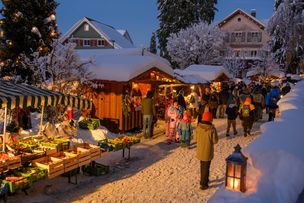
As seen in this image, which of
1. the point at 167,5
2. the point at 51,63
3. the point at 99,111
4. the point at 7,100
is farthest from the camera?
the point at 167,5

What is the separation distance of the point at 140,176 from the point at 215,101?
10954 mm

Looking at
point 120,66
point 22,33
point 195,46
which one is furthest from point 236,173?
point 195,46

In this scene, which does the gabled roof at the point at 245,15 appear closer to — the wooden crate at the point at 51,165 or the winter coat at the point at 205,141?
the winter coat at the point at 205,141

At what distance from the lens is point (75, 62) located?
15227 millimetres

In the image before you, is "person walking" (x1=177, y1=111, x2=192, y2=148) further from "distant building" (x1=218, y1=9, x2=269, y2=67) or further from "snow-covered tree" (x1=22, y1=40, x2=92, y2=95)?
"distant building" (x1=218, y1=9, x2=269, y2=67)

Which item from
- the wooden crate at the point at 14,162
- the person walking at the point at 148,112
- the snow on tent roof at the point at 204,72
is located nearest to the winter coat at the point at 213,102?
the snow on tent roof at the point at 204,72

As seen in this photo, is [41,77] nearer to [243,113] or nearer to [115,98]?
[115,98]

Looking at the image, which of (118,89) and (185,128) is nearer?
(185,128)

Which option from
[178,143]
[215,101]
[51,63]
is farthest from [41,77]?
[215,101]

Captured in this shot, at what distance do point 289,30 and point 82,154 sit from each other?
32.3 metres

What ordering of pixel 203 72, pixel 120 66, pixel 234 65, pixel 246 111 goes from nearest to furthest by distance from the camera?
1. pixel 246 111
2. pixel 120 66
3. pixel 203 72
4. pixel 234 65

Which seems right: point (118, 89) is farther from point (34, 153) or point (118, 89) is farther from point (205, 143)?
point (205, 143)

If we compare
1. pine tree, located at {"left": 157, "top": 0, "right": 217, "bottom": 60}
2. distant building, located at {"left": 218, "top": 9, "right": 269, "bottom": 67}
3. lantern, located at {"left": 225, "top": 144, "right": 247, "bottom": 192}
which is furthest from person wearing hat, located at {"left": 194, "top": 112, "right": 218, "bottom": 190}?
distant building, located at {"left": 218, "top": 9, "right": 269, "bottom": 67}

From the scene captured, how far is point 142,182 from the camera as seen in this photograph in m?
9.28
